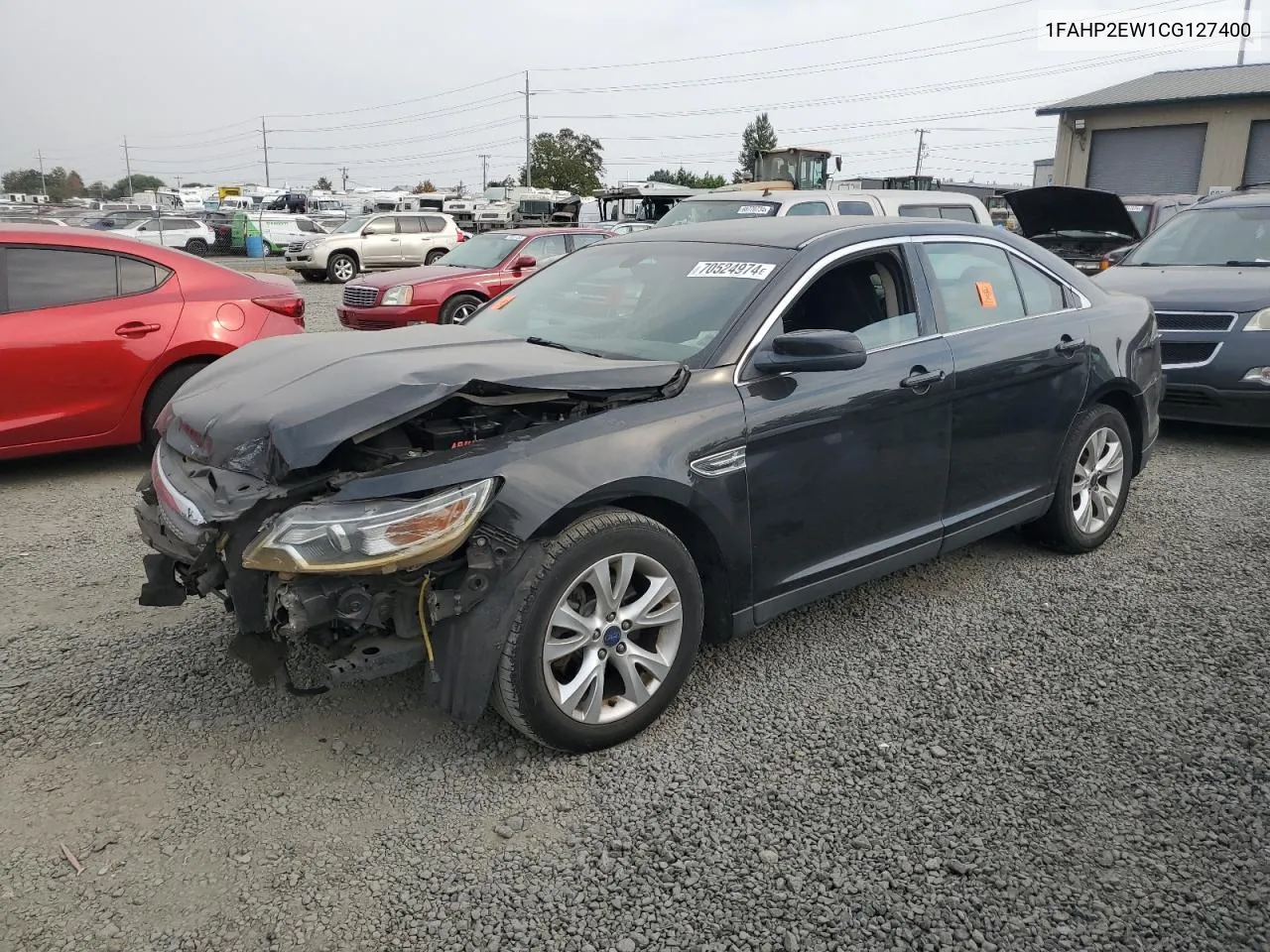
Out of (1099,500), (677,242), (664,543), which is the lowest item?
(1099,500)

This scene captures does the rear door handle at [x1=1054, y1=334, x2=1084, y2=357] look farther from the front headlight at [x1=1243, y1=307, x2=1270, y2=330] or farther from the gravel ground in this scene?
the front headlight at [x1=1243, y1=307, x2=1270, y2=330]

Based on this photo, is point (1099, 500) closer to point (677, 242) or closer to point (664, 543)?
point (677, 242)

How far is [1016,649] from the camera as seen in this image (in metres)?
3.74

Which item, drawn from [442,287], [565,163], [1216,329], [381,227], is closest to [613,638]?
[1216,329]

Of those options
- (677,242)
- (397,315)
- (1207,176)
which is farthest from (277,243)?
(677,242)

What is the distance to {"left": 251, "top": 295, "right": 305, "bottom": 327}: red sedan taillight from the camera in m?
6.42

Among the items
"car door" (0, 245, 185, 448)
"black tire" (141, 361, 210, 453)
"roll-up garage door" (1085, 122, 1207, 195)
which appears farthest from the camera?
"roll-up garage door" (1085, 122, 1207, 195)

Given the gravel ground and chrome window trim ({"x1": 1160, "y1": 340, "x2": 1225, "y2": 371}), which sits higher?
chrome window trim ({"x1": 1160, "y1": 340, "x2": 1225, "y2": 371})

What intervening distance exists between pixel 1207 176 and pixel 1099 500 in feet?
84.9

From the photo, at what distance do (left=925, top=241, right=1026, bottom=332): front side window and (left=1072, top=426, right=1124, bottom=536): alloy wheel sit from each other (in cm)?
84

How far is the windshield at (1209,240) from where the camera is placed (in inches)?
305

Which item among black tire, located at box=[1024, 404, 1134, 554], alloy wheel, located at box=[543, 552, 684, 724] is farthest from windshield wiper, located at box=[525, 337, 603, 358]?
black tire, located at box=[1024, 404, 1134, 554]

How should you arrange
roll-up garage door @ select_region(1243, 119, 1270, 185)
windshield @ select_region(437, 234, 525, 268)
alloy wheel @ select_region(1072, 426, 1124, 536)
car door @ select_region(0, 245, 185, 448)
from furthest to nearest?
roll-up garage door @ select_region(1243, 119, 1270, 185) → windshield @ select_region(437, 234, 525, 268) → car door @ select_region(0, 245, 185, 448) → alloy wheel @ select_region(1072, 426, 1124, 536)

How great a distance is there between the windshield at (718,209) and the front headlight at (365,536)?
26.5ft
